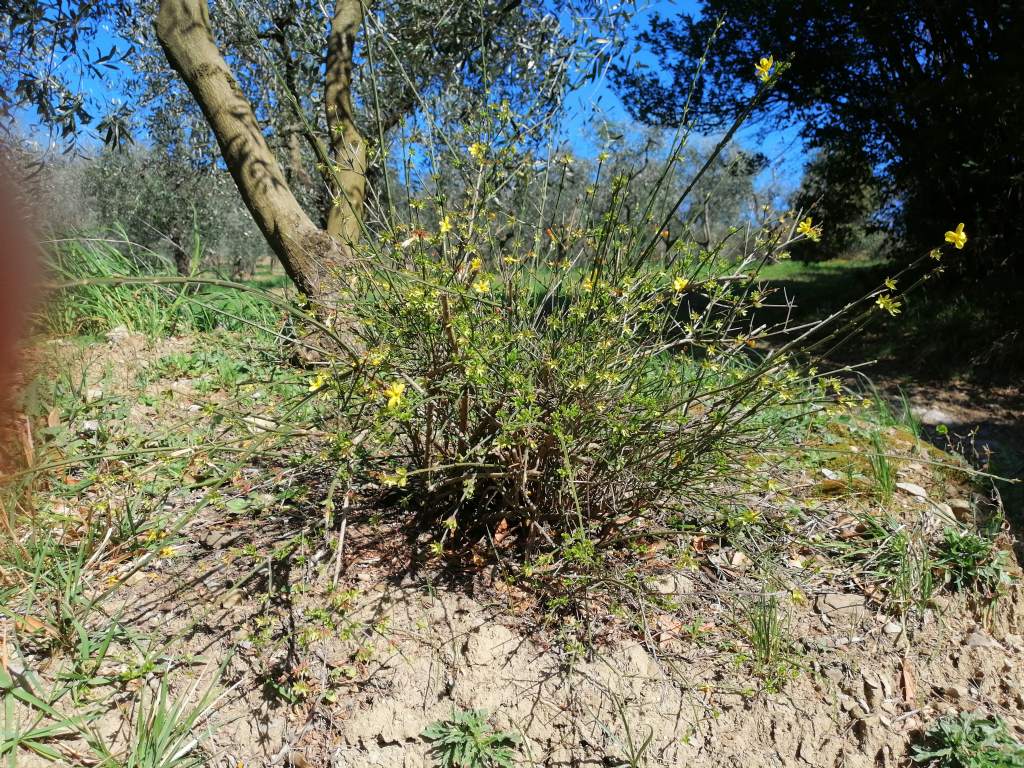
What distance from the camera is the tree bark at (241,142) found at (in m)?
3.48

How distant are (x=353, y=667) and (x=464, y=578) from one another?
452 mm

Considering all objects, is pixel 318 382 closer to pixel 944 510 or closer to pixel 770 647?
pixel 770 647

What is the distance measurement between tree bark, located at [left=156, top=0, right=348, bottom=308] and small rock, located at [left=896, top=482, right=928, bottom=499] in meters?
2.80

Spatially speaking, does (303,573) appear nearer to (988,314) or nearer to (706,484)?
(706,484)

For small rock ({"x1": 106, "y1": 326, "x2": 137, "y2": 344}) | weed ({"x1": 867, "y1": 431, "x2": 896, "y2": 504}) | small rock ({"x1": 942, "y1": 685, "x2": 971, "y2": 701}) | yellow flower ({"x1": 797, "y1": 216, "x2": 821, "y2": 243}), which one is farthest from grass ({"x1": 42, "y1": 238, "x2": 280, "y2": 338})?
small rock ({"x1": 942, "y1": 685, "x2": 971, "y2": 701})

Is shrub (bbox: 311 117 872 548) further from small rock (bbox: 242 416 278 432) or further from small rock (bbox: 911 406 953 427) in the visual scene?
small rock (bbox: 911 406 953 427)

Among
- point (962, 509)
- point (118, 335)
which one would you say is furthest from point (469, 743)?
point (118, 335)

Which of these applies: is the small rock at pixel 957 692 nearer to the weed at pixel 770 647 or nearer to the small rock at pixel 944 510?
the weed at pixel 770 647

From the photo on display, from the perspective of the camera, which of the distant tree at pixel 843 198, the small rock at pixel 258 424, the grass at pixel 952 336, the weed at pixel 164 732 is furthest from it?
the distant tree at pixel 843 198

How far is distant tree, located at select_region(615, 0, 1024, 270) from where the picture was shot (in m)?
6.10

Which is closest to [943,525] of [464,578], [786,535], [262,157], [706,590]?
[786,535]

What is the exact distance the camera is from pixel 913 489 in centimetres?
288

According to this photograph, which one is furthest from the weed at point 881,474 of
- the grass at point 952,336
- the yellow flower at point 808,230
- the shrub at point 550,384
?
the grass at point 952,336

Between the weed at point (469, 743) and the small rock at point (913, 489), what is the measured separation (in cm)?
202
